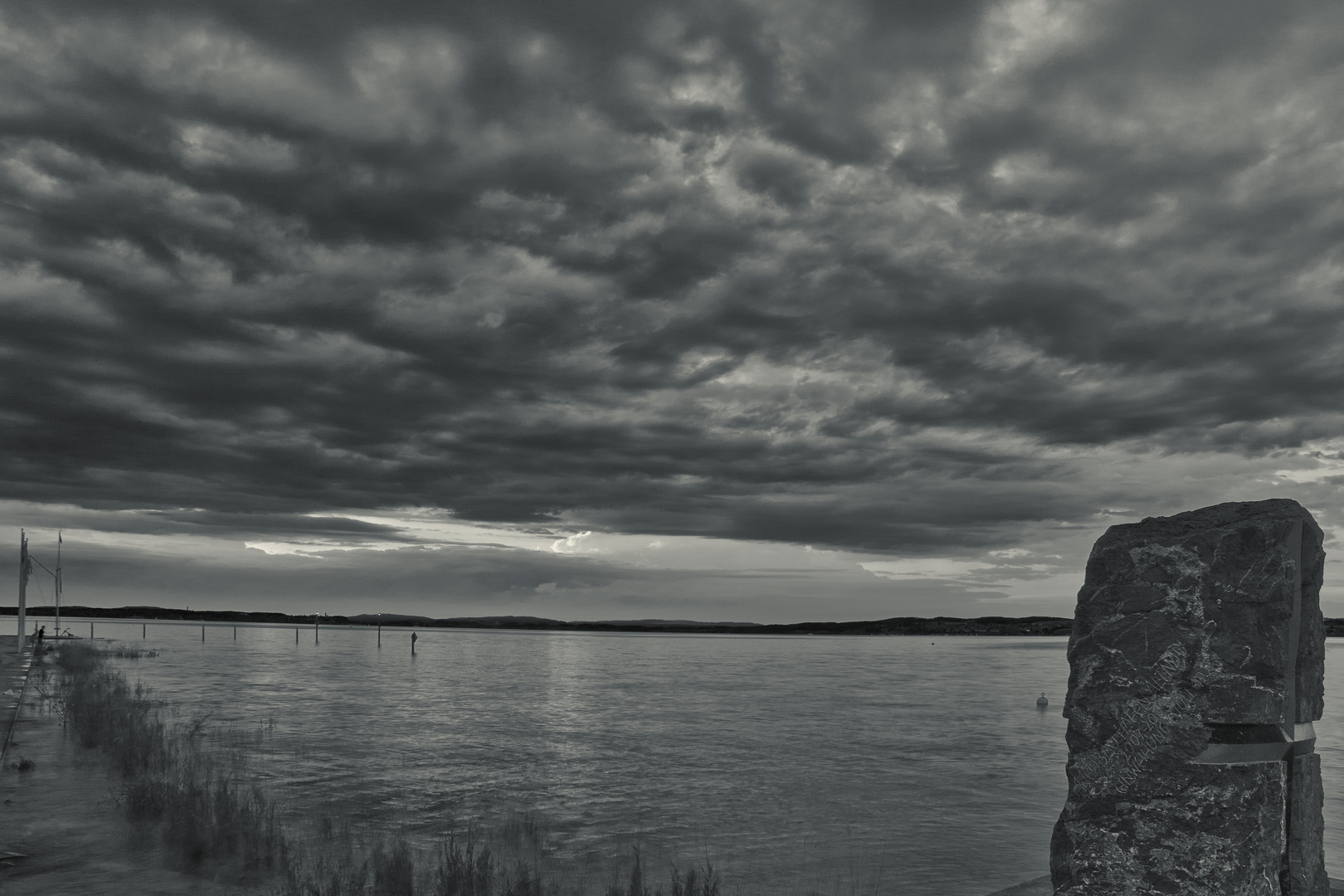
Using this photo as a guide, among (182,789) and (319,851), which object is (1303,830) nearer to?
(319,851)

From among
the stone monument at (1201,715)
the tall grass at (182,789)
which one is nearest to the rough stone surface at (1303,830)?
the stone monument at (1201,715)

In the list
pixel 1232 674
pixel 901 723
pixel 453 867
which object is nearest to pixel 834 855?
pixel 453 867

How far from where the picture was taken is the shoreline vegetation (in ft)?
37.9

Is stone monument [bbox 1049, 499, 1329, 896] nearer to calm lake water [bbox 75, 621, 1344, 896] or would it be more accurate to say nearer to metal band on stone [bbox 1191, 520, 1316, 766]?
metal band on stone [bbox 1191, 520, 1316, 766]

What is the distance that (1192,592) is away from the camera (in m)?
6.68

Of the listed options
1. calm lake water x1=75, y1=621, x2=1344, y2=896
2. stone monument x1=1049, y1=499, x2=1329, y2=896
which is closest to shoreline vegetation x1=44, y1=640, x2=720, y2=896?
calm lake water x1=75, y1=621, x2=1344, y2=896

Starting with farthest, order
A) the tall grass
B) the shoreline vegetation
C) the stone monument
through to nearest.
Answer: the tall grass → the shoreline vegetation → the stone monument

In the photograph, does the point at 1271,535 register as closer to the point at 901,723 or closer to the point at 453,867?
the point at 453,867

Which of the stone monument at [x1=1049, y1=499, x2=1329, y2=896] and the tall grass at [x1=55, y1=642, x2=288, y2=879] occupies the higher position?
the stone monument at [x1=1049, y1=499, x2=1329, y2=896]

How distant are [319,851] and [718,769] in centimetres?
1392

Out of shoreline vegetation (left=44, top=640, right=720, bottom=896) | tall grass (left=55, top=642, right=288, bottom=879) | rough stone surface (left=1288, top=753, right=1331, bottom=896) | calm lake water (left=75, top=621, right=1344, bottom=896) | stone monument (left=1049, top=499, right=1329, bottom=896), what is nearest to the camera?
stone monument (left=1049, top=499, right=1329, bottom=896)

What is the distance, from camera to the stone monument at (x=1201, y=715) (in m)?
6.35

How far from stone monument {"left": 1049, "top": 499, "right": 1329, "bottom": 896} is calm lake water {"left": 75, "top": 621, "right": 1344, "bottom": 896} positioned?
8.31 metres

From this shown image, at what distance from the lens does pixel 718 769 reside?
26250mm
